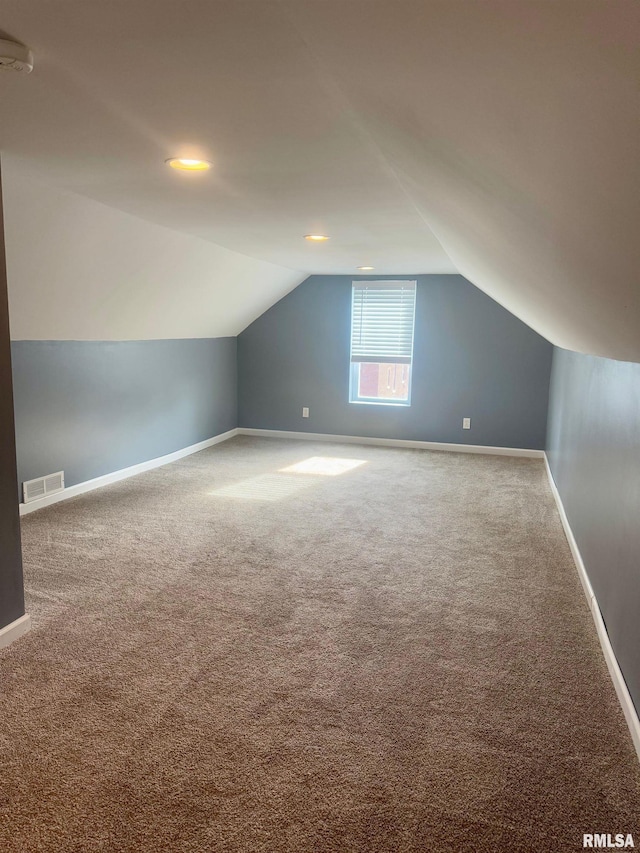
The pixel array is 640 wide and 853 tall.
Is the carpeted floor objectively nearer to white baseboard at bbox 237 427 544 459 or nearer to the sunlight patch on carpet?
the sunlight patch on carpet

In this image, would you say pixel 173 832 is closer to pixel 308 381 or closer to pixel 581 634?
pixel 581 634

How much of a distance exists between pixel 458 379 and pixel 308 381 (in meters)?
1.68

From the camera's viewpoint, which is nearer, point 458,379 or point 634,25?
point 634,25

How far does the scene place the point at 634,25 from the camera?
56 centimetres

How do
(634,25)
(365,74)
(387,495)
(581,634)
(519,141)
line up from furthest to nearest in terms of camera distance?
(387,495), (581,634), (365,74), (519,141), (634,25)

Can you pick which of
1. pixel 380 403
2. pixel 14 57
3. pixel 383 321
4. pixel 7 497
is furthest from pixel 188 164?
pixel 380 403

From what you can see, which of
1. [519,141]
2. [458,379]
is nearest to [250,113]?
[519,141]

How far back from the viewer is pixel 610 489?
2535 millimetres

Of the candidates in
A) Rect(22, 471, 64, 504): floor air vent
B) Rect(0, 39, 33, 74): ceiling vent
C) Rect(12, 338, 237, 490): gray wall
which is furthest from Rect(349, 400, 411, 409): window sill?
Rect(0, 39, 33, 74): ceiling vent

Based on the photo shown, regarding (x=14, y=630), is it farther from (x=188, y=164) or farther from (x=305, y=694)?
(x=188, y=164)

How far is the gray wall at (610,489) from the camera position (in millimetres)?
2064

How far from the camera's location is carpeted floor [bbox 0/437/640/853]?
5.17 ft

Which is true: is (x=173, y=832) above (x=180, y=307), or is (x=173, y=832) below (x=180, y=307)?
below

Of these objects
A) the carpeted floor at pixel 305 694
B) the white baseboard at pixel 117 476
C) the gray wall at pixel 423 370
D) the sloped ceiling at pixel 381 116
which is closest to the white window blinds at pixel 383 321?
the gray wall at pixel 423 370
